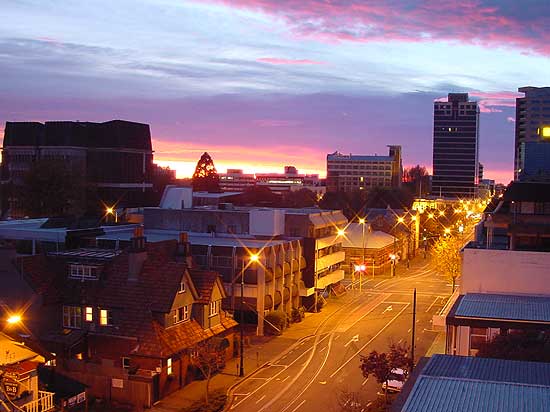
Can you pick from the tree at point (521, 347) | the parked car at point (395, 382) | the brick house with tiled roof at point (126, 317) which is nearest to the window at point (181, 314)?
the brick house with tiled roof at point (126, 317)

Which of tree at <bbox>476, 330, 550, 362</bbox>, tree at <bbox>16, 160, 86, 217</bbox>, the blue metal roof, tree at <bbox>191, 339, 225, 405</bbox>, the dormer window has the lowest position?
tree at <bbox>191, 339, 225, 405</bbox>

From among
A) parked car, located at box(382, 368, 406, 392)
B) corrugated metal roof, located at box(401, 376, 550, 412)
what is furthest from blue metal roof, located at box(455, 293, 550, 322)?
corrugated metal roof, located at box(401, 376, 550, 412)

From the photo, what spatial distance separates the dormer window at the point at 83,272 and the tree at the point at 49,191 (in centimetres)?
4815

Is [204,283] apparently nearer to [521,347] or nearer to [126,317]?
[126,317]

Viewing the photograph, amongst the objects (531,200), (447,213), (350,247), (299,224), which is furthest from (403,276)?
(447,213)

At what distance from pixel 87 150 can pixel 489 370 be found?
105538 millimetres

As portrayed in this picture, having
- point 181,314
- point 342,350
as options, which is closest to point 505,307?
point 342,350

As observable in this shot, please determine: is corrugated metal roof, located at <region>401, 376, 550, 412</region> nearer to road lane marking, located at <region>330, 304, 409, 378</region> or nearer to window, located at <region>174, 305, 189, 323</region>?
road lane marking, located at <region>330, 304, 409, 378</region>

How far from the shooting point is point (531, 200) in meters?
46.5

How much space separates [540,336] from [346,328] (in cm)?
2222

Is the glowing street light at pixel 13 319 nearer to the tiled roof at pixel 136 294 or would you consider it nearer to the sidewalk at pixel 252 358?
the tiled roof at pixel 136 294

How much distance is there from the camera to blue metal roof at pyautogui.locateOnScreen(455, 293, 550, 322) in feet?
114

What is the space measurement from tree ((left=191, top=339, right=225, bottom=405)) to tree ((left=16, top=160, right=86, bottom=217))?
53244mm

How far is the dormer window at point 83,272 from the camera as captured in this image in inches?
1628
